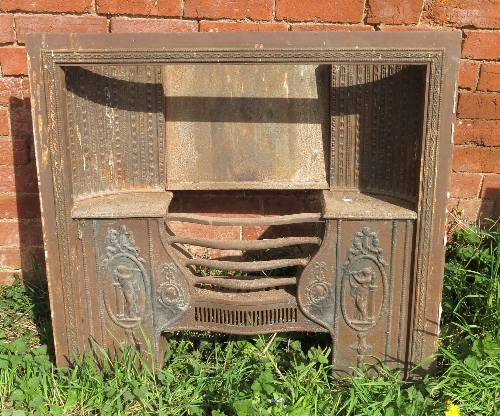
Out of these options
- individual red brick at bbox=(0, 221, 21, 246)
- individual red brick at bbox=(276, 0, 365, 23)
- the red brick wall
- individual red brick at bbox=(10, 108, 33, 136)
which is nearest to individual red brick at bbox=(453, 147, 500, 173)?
the red brick wall

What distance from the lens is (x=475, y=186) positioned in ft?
8.82

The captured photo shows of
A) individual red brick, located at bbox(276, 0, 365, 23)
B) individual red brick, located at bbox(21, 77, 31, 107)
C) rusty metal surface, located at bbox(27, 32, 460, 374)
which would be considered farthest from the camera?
individual red brick, located at bbox(21, 77, 31, 107)

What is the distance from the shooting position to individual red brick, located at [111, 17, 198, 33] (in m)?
2.44

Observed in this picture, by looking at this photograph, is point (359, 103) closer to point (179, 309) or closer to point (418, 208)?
point (418, 208)

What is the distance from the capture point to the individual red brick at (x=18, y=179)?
267 centimetres

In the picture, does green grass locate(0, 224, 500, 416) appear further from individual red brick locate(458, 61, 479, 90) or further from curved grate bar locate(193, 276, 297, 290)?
individual red brick locate(458, 61, 479, 90)

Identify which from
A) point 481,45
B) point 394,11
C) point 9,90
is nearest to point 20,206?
point 9,90

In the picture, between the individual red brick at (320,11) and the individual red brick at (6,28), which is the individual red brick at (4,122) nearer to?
the individual red brick at (6,28)

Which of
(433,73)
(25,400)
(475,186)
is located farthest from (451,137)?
(25,400)

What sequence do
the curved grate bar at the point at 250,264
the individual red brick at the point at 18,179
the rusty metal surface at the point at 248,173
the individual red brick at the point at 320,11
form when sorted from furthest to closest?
the individual red brick at the point at 18,179 < the individual red brick at the point at 320,11 < the curved grate bar at the point at 250,264 < the rusty metal surface at the point at 248,173

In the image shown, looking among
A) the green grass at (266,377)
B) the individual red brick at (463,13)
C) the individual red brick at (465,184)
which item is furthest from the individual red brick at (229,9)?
the green grass at (266,377)

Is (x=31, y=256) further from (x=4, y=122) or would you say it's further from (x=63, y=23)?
(x=63, y=23)

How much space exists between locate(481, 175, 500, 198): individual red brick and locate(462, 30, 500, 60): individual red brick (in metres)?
0.53

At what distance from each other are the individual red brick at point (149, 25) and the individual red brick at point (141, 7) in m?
0.03
